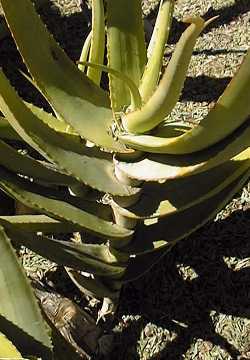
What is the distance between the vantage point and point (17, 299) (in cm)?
105

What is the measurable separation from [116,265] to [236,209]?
0.38m

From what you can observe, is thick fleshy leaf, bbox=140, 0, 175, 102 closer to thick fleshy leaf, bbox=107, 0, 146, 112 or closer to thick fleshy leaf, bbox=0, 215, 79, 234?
Answer: thick fleshy leaf, bbox=107, 0, 146, 112

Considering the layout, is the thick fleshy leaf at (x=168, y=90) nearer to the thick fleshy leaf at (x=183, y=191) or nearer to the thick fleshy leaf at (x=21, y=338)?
the thick fleshy leaf at (x=183, y=191)

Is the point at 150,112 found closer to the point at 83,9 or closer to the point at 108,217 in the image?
the point at 108,217

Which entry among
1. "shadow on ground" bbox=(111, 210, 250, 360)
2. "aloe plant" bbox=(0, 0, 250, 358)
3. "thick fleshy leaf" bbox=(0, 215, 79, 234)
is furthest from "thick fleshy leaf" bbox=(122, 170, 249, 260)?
"shadow on ground" bbox=(111, 210, 250, 360)

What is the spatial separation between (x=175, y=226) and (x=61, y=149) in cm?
26

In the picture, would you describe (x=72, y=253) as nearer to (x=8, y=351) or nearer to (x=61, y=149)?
(x=61, y=149)

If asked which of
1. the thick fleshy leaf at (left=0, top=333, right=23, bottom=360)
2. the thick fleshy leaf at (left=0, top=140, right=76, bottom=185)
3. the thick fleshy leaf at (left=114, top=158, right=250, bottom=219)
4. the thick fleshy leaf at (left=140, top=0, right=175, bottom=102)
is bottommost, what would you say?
the thick fleshy leaf at (left=0, top=333, right=23, bottom=360)

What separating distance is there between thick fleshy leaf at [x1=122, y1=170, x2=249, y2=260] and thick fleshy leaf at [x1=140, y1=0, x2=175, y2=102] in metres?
0.22

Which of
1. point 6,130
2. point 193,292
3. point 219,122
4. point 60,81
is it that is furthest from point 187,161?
point 193,292

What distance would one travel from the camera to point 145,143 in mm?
1017

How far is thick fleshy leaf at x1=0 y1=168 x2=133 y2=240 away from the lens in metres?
1.11

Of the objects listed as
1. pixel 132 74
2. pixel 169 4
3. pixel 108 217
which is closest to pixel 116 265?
pixel 108 217

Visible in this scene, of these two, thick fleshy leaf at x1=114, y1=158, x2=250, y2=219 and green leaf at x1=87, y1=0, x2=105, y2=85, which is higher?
green leaf at x1=87, y1=0, x2=105, y2=85
